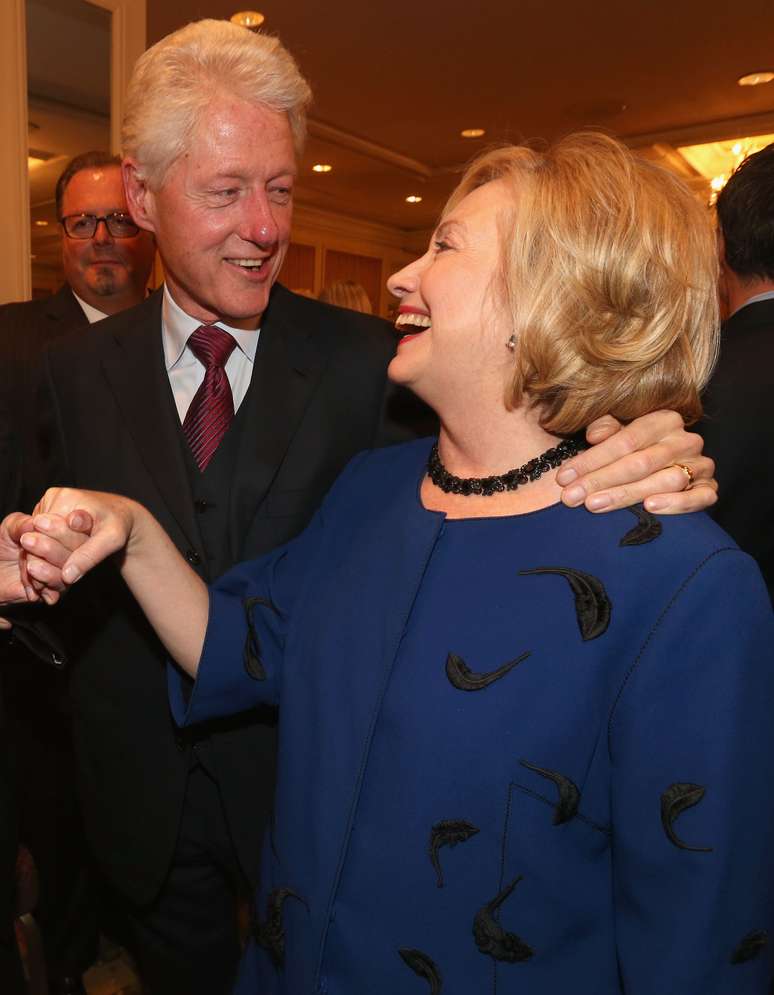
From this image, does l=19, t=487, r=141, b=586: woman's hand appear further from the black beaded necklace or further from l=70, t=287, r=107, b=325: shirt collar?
l=70, t=287, r=107, b=325: shirt collar

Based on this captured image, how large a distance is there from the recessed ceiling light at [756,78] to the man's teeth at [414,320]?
19.7 ft

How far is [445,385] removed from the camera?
1179 millimetres

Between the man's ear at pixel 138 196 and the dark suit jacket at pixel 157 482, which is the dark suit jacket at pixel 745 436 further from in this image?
the man's ear at pixel 138 196

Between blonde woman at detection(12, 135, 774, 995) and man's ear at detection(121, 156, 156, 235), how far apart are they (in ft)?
2.26

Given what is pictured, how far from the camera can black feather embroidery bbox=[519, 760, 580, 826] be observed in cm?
101

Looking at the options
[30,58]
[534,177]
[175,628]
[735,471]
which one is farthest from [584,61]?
[175,628]

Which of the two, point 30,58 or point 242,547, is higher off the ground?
point 30,58

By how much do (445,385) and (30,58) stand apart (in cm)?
260

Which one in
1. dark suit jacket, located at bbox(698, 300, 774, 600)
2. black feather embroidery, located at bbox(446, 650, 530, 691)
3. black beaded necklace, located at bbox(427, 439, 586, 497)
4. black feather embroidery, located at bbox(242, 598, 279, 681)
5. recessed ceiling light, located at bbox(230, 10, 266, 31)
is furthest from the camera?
recessed ceiling light, located at bbox(230, 10, 266, 31)

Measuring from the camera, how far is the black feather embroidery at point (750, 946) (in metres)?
0.97

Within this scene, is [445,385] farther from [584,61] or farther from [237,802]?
[584,61]

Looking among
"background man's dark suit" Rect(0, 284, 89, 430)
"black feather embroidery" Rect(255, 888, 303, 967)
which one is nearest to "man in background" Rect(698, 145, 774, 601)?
"black feather embroidery" Rect(255, 888, 303, 967)

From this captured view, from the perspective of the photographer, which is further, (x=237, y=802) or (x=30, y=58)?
(x=30, y=58)

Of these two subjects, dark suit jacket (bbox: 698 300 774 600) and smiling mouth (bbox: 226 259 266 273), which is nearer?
smiling mouth (bbox: 226 259 266 273)
